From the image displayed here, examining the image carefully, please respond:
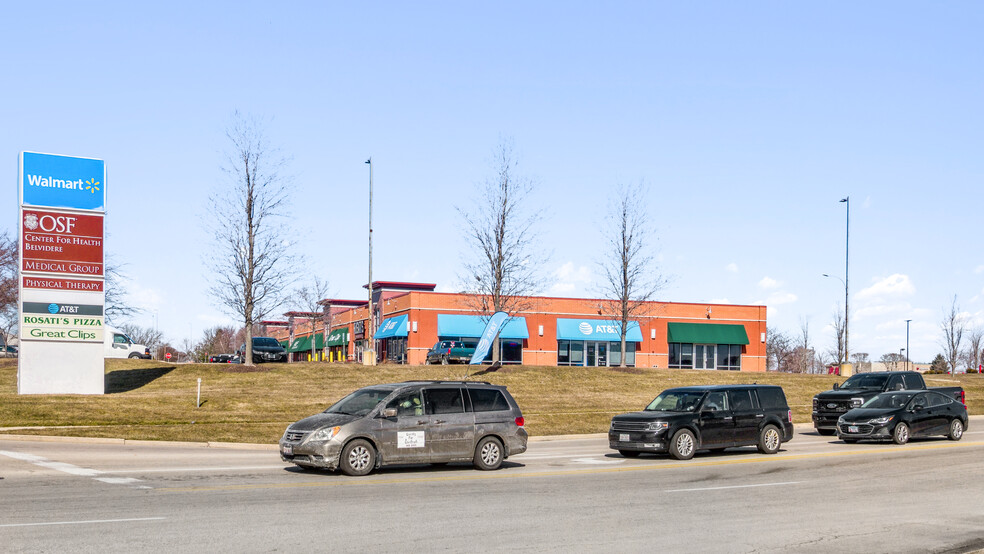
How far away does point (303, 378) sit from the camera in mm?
39219

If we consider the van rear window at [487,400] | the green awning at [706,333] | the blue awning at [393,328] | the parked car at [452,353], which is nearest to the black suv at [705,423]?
the van rear window at [487,400]

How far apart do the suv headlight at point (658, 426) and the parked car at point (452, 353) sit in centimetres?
3573

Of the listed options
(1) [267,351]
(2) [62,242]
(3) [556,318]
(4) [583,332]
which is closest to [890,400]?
(2) [62,242]

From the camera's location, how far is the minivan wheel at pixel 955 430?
84.5ft

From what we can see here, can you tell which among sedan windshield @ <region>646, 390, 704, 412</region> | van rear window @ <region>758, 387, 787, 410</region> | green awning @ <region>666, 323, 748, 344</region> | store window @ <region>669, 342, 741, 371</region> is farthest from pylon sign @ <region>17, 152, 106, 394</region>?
store window @ <region>669, 342, 741, 371</region>

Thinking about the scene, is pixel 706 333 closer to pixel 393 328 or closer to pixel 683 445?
pixel 393 328

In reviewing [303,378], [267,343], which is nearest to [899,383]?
Result: [303,378]

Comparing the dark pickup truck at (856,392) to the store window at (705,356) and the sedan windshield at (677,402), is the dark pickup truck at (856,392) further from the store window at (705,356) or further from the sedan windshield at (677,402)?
Answer: the store window at (705,356)

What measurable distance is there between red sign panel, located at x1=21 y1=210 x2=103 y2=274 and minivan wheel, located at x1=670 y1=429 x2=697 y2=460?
22988 millimetres

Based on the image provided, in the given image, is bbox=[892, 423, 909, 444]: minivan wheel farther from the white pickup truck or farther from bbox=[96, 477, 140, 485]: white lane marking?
the white pickup truck

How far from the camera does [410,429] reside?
17172mm

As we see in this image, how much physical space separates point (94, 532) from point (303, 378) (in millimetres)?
29265

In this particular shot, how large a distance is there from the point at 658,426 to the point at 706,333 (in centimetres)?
Result: 5327

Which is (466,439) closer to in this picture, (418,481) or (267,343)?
(418,481)
